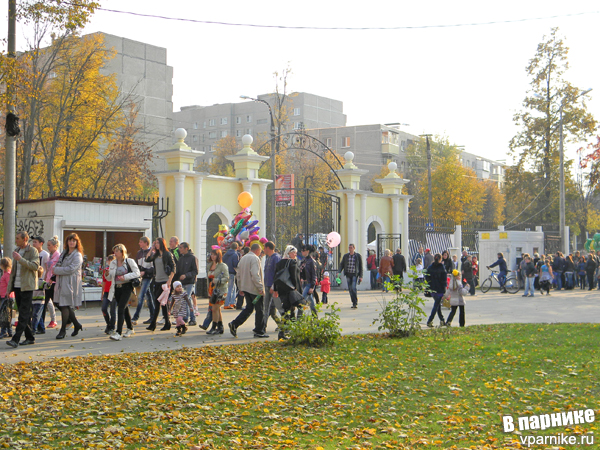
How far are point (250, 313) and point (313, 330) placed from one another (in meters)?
1.70

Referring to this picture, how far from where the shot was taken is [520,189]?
43781 millimetres

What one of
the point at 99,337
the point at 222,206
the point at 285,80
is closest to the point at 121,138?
the point at 285,80

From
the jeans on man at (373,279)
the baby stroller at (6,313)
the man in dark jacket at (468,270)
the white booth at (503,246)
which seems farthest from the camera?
the white booth at (503,246)

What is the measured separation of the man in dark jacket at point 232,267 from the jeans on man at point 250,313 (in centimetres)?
407

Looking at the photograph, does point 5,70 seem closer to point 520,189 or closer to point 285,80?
point 285,80

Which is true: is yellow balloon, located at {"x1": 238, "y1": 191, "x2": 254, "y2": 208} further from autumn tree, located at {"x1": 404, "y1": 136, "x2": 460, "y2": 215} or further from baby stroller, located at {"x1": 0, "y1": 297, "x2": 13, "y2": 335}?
autumn tree, located at {"x1": 404, "y1": 136, "x2": 460, "y2": 215}

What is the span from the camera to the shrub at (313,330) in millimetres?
10312

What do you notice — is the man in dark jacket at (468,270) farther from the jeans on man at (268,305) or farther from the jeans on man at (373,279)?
the jeans on man at (268,305)

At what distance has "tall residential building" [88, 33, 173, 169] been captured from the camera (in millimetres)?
55094

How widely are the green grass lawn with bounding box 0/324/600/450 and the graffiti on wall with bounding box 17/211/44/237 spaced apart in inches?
311

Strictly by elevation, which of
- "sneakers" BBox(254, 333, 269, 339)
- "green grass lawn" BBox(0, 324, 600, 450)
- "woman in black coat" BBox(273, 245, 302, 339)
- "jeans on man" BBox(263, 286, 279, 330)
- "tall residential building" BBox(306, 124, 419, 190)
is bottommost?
"green grass lawn" BBox(0, 324, 600, 450)

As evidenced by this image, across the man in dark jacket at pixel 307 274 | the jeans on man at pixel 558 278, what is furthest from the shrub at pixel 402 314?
the jeans on man at pixel 558 278

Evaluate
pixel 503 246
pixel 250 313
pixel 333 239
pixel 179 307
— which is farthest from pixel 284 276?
pixel 503 246

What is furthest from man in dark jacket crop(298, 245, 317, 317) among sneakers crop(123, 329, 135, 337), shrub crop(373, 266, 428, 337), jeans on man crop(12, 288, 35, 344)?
jeans on man crop(12, 288, 35, 344)
